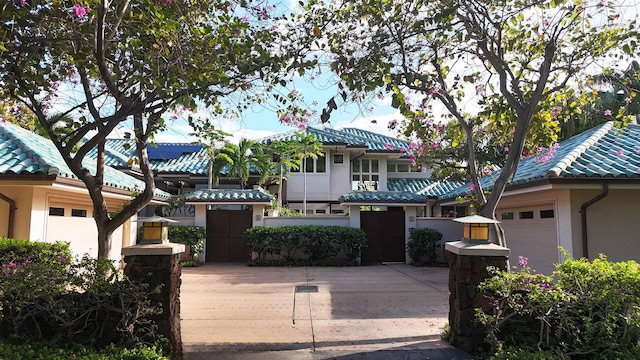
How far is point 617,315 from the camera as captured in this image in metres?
4.38

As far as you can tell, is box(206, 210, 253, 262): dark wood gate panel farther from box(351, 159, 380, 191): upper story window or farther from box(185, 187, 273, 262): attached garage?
box(351, 159, 380, 191): upper story window

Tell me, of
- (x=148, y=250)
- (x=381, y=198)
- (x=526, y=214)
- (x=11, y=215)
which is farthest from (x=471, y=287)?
(x=381, y=198)

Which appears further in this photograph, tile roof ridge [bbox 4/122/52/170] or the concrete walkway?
tile roof ridge [bbox 4/122/52/170]

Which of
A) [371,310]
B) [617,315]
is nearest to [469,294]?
[617,315]

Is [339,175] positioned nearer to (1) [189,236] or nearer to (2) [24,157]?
(1) [189,236]

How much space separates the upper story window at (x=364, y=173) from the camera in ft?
76.3

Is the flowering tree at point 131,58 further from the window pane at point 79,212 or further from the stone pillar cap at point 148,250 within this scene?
the window pane at point 79,212

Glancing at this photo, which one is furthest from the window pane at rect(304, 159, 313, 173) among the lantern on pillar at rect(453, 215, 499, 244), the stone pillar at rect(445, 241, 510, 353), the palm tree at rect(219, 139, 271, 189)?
the stone pillar at rect(445, 241, 510, 353)

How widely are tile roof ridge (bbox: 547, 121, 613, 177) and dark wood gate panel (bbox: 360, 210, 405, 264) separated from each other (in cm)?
735

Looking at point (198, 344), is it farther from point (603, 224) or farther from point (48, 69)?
point (603, 224)

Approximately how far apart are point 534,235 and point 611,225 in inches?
73.3

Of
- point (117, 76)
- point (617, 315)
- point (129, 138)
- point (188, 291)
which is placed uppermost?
point (117, 76)

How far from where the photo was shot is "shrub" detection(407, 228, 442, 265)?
15922mm

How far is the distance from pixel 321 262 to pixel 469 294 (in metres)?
10.7
